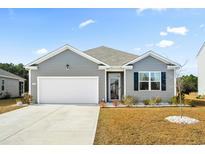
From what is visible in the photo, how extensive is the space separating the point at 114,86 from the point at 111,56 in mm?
3449

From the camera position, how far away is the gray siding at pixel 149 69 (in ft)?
71.1

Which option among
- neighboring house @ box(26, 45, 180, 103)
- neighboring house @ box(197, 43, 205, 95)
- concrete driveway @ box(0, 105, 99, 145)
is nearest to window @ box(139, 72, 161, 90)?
neighboring house @ box(26, 45, 180, 103)

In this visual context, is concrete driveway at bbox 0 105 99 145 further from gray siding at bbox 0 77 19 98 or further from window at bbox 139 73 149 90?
gray siding at bbox 0 77 19 98

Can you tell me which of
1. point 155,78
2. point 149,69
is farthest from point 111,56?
point 155,78

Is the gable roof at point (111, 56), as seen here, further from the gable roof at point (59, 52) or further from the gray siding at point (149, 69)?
the gable roof at point (59, 52)

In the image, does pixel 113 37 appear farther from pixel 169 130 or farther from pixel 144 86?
pixel 169 130

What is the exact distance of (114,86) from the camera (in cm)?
2355

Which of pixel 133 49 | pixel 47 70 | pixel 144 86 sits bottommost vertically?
pixel 144 86

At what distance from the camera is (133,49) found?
3156cm

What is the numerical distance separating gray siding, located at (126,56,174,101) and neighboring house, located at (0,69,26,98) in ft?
52.5

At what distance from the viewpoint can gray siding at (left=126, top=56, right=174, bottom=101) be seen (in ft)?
71.1

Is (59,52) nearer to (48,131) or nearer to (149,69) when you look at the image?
(149,69)

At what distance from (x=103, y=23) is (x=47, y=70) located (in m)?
6.86
